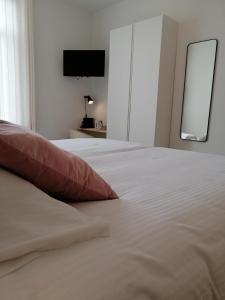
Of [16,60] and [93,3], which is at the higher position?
[93,3]

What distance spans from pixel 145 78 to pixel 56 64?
5.34 feet

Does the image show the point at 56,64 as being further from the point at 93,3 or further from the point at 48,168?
the point at 48,168

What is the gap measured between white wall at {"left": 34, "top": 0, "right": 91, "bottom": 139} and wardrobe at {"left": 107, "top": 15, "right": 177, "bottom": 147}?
949 millimetres

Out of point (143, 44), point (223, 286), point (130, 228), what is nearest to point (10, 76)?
point (143, 44)

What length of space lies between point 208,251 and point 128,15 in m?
3.84

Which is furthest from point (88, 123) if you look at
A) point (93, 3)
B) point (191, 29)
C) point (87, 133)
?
point (191, 29)

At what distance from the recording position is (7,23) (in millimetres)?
3260

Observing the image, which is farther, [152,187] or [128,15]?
[128,15]

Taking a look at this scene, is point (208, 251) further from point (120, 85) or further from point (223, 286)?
point (120, 85)

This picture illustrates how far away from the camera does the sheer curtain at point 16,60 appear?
327 cm

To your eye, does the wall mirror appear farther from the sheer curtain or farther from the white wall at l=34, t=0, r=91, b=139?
the sheer curtain

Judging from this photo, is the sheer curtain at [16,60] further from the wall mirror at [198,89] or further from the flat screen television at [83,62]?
the wall mirror at [198,89]

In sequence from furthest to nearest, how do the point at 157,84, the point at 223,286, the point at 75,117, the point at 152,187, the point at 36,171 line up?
the point at 75,117 → the point at 157,84 → the point at 152,187 → the point at 36,171 → the point at 223,286

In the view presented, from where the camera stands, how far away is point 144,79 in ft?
10.4
